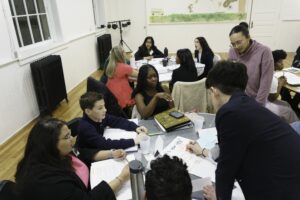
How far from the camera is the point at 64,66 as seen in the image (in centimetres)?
480

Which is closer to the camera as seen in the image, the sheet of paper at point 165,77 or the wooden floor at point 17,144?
the wooden floor at point 17,144

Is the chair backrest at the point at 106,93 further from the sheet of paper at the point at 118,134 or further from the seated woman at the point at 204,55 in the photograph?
the seated woman at the point at 204,55

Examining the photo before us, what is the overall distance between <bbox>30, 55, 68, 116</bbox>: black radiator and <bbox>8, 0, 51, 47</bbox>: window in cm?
43

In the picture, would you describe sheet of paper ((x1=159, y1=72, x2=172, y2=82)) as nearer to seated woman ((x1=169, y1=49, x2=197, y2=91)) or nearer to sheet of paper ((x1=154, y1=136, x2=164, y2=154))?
seated woman ((x1=169, y1=49, x2=197, y2=91))

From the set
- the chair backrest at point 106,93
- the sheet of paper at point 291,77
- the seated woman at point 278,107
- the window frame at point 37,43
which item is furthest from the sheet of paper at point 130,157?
the window frame at point 37,43

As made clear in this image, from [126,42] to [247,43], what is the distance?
6032mm

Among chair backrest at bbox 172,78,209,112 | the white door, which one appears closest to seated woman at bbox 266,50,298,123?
chair backrest at bbox 172,78,209,112

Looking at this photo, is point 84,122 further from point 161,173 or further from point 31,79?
point 31,79

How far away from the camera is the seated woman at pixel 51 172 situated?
1.09 m

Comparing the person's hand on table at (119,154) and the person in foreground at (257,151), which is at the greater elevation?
the person in foreground at (257,151)

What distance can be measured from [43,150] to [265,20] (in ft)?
24.8

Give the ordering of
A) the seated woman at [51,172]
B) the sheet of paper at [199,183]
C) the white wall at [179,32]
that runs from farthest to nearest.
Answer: the white wall at [179,32], the sheet of paper at [199,183], the seated woman at [51,172]

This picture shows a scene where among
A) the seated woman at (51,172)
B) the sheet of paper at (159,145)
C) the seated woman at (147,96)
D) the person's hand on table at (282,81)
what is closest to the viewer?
the seated woman at (51,172)

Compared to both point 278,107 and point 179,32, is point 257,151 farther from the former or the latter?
point 179,32
